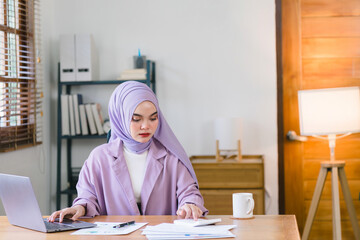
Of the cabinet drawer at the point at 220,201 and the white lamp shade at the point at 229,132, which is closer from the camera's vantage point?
the cabinet drawer at the point at 220,201

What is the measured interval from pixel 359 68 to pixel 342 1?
0.55 metres

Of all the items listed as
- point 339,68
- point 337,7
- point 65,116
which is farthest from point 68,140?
point 337,7

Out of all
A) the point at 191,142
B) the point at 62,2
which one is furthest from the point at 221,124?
the point at 62,2

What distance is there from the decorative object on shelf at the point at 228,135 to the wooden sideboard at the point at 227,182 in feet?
0.52

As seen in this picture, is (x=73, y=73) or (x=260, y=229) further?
(x=73, y=73)

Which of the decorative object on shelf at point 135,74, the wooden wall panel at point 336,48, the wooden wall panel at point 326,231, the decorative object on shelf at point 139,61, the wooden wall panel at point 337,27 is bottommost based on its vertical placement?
the wooden wall panel at point 326,231

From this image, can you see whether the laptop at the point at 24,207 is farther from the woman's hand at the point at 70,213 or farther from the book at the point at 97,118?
the book at the point at 97,118

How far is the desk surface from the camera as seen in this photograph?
180cm

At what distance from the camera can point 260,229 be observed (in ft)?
6.15

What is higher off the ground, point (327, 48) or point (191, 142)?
point (327, 48)

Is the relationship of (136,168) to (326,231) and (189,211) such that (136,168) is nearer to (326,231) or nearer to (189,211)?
(189,211)

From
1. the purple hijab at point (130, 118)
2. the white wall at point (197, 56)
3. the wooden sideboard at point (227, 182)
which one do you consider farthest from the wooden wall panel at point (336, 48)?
the purple hijab at point (130, 118)

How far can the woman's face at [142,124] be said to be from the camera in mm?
2297

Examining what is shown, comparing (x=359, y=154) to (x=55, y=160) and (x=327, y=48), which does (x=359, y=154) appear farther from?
(x=55, y=160)
